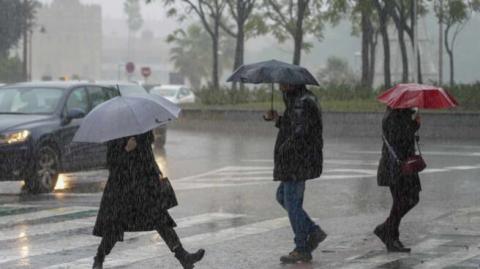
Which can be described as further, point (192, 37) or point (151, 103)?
point (192, 37)

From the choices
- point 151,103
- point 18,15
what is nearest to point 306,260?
point 151,103

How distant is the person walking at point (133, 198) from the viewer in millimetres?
8695

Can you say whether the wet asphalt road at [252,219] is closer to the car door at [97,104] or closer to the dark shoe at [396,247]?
the dark shoe at [396,247]

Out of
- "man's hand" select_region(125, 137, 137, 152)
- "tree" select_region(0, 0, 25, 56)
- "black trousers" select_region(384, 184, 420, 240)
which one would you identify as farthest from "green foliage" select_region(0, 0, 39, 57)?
"man's hand" select_region(125, 137, 137, 152)

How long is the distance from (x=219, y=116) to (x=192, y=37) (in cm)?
7743

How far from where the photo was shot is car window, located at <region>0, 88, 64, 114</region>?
16.1 m

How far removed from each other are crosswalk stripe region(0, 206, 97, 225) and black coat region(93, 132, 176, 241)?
3837mm

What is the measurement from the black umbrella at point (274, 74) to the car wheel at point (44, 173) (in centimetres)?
609

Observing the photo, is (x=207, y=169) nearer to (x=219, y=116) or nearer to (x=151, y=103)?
(x=151, y=103)

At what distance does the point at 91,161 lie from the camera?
16344 mm

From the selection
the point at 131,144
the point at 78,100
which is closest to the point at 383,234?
the point at 131,144

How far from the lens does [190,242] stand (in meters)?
10.9

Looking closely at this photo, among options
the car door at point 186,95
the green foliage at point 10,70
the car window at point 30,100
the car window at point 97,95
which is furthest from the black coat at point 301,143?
the green foliage at point 10,70

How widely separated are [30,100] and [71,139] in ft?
3.20
